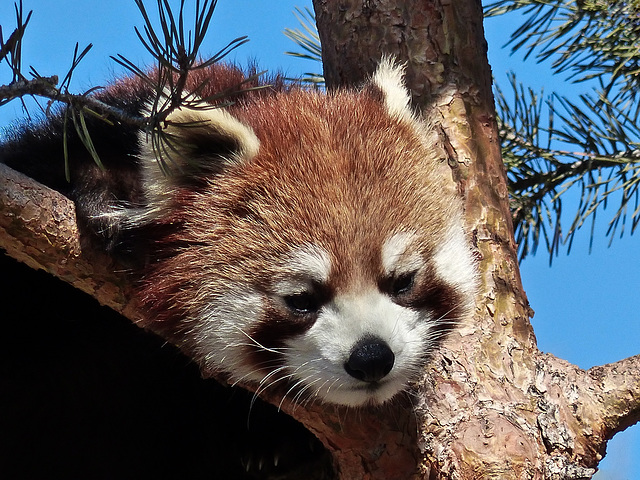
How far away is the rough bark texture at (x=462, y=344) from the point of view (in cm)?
215

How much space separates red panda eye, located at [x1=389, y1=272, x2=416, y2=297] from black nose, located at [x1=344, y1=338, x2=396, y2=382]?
0.23 m

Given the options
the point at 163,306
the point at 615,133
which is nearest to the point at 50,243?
the point at 163,306

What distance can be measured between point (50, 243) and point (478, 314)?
1349mm

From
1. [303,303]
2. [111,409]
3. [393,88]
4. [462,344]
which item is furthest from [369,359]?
[111,409]

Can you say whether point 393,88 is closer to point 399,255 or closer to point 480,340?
point 399,255

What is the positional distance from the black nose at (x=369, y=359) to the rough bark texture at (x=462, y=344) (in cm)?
34

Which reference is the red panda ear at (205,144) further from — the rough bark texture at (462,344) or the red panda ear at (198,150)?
the rough bark texture at (462,344)

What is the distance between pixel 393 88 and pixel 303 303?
0.90 meters

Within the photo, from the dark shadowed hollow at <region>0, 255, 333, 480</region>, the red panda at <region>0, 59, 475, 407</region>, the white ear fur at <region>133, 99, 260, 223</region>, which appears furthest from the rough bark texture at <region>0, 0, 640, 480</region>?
the dark shadowed hollow at <region>0, 255, 333, 480</region>

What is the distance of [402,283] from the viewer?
2.24 metres

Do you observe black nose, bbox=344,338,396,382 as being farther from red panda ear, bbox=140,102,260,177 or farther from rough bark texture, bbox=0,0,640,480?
red panda ear, bbox=140,102,260,177

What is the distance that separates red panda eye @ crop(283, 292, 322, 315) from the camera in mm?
2148

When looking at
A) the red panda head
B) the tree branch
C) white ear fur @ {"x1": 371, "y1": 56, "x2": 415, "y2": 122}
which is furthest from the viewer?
white ear fur @ {"x1": 371, "y1": 56, "x2": 415, "y2": 122}

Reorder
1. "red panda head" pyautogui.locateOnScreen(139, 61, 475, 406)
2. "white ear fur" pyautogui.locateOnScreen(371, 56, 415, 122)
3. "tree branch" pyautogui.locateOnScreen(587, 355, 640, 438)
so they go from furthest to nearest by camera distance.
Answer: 1. "white ear fur" pyautogui.locateOnScreen(371, 56, 415, 122)
2. "tree branch" pyautogui.locateOnScreen(587, 355, 640, 438)
3. "red panda head" pyautogui.locateOnScreen(139, 61, 475, 406)
